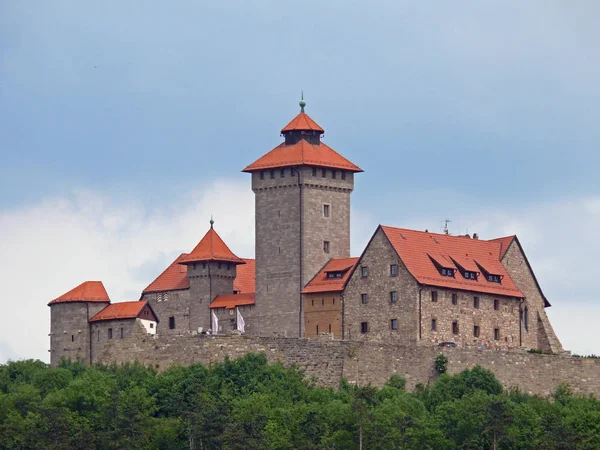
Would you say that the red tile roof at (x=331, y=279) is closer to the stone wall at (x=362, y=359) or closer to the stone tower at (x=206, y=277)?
the stone wall at (x=362, y=359)

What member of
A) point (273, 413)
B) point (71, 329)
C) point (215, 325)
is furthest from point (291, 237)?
point (273, 413)

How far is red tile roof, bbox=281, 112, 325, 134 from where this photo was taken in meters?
167

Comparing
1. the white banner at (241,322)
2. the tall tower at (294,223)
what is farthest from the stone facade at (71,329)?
the tall tower at (294,223)

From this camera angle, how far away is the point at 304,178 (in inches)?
6501

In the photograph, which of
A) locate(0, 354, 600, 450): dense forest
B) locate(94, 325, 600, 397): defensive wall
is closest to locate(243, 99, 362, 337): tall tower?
locate(94, 325, 600, 397): defensive wall

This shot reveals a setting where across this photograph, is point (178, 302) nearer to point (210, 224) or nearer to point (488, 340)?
point (210, 224)

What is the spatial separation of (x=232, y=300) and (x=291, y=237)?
462cm

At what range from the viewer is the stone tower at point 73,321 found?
166625mm

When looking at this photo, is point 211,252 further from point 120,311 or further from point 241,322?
point 120,311

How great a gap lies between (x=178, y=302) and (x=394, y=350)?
14749mm

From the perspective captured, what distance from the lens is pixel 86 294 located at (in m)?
168

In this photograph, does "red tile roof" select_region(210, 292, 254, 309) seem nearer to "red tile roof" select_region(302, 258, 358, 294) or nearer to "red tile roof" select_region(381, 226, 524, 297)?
"red tile roof" select_region(302, 258, 358, 294)

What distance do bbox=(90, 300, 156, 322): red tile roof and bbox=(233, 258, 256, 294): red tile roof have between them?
4.85 m

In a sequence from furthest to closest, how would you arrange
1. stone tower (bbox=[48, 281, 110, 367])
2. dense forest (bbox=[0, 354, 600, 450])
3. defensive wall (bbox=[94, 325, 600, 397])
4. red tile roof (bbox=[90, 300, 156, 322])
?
1. stone tower (bbox=[48, 281, 110, 367])
2. red tile roof (bbox=[90, 300, 156, 322])
3. defensive wall (bbox=[94, 325, 600, 397])
4. dense forest (bbox=[0, 354, 600, 450])
